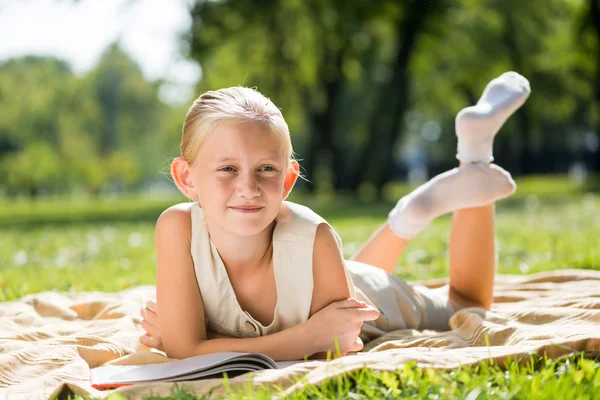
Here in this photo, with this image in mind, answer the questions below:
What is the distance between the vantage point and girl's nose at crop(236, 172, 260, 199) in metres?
2.47

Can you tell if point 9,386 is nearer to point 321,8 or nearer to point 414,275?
point 414,275

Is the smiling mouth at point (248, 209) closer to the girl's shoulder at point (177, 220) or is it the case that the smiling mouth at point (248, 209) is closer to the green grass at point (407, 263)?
the girl's shoulder at point (177, 220)

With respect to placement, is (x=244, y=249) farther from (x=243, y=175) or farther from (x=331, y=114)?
(x=331, y=114)

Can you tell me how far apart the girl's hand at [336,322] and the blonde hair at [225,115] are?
0.57 meters

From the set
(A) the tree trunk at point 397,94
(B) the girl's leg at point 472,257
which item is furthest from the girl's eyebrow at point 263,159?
(A) the tree trunk at point 397,94

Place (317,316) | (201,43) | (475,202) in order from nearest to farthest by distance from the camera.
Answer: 1. (317,316)
2. (475,202)
3. (201,43)

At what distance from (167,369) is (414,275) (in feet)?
10.0

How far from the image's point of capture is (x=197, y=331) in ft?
8.77

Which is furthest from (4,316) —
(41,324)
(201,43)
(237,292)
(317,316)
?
(201,43)

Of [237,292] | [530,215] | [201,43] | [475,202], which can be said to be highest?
[201,43]

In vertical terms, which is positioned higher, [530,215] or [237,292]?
[237,292]

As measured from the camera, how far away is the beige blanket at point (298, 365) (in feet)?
7.55

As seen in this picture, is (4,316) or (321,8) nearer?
(4,316)

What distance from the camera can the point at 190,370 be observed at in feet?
7.62
